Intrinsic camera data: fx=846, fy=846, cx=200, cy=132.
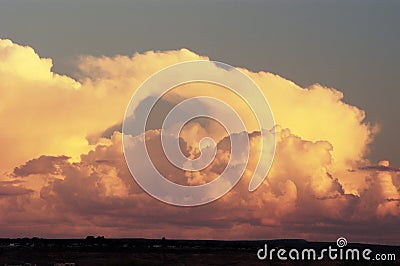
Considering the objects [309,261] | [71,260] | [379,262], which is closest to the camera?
[379,262]

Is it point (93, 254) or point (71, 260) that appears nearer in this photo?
point (71, 260)

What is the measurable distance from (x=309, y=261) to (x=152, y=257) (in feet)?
116

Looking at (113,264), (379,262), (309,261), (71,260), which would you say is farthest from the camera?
(309,261)

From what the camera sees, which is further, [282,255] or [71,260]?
[282,255]

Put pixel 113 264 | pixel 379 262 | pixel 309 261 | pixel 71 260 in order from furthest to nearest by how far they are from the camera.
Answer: pixel 309 261 → pixel 71 260 → pixel 379 262 → pixel 113 264

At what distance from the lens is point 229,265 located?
180 m

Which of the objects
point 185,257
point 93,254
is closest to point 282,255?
point 185,257

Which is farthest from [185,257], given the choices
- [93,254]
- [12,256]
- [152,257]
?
[12,256]

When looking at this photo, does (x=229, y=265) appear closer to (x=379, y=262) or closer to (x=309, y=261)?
(x=309, y=261)

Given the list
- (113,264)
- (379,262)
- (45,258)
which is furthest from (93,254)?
(379,262)

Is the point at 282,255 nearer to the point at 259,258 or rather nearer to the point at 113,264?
the point at 259,258

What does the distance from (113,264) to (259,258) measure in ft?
214

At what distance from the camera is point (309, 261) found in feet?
625

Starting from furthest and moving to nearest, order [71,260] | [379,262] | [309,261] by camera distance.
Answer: [309,261] → [71,260] → [379,262]
